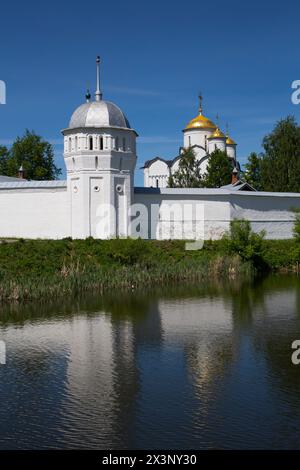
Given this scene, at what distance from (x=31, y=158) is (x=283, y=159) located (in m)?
16.7

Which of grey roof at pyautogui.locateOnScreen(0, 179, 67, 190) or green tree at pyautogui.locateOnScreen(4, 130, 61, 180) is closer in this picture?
grey roof at pyautogui.locateOnScreen(0, 179, 67, 190)

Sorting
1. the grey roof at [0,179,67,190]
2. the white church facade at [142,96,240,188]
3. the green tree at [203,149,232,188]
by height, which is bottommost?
the grey roof at [0,179,67,190]

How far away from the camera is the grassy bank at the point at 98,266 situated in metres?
17.4

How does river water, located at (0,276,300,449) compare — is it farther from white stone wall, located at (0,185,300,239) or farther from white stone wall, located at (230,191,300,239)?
white stone wall, located at (230,191,300,239)

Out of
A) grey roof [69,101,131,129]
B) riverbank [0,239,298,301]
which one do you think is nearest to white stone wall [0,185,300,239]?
riverbank [0,239,298,301]

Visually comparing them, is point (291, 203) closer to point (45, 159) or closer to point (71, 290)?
point (71, 290)

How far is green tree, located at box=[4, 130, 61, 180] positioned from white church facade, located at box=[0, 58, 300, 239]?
16968mm

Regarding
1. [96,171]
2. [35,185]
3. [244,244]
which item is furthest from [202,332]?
[35,185]

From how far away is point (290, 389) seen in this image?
8828mm

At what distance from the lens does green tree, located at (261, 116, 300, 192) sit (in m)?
36.0

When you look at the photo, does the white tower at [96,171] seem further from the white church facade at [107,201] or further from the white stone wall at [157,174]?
the white stone wall at [157,174]

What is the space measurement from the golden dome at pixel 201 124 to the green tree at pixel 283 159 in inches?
301

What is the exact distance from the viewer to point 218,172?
119ft

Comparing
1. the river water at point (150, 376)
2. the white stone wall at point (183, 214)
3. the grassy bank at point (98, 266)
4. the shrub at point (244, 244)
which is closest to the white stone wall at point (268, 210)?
the white stone wall at point (183, 214)
